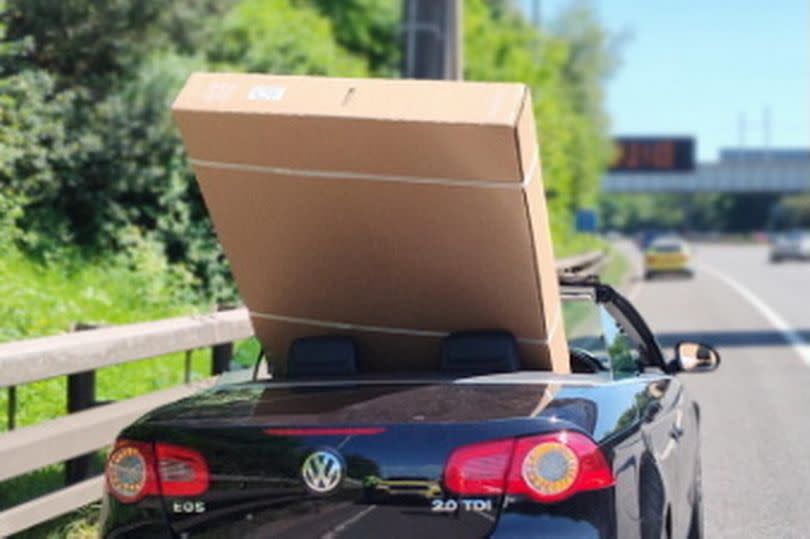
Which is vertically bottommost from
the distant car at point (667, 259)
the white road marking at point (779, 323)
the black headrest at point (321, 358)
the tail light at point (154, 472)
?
the distant car at point (667, 259)

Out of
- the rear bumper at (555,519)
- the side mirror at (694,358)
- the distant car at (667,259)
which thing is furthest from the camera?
the distant car at (667,259)

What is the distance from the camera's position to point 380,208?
519 cm

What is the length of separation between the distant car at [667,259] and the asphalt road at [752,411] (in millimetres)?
18114

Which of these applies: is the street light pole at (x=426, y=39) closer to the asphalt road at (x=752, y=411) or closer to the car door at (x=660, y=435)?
the asphalt road at (x=752, y=411)

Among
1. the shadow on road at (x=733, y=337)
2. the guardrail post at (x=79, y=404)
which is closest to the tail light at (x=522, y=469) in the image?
the guardrail post at (x=79, y=404)

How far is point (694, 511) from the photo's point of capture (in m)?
6.62

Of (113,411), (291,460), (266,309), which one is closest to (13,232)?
(113,411)

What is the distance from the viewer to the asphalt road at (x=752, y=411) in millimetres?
8453

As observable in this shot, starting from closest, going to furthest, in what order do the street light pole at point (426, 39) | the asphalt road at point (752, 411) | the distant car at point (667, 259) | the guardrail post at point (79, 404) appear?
the guardrail post at point (79, 404), the asphalt road at point (752, 411), the street light pole at point (426, 39), the distant car at point (667, 259)

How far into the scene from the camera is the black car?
427cm

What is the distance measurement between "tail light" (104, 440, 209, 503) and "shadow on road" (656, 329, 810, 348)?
16127 mm

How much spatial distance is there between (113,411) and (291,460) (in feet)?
10.8

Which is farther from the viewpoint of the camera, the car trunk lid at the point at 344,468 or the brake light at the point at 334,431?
the brake light at the point at 334,431

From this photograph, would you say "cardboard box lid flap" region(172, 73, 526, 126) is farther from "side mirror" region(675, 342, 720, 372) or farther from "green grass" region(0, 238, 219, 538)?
"green grass" region(0, 238, 219, 538)
